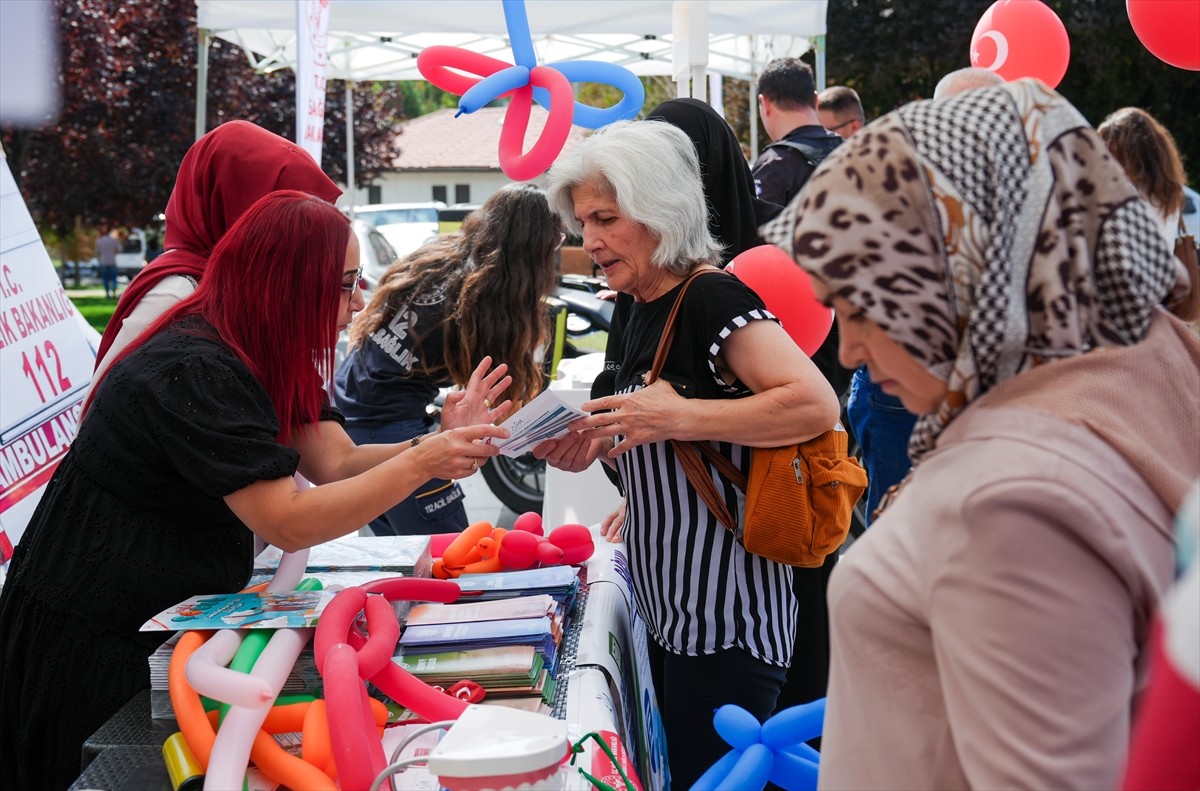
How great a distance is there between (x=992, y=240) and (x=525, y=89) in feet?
8.83

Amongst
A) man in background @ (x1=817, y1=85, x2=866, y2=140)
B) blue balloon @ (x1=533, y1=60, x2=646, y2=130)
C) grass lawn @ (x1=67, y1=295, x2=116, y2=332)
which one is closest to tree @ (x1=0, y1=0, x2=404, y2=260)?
grass lawn @ (x1=67, y1=295, x2=116, y2=332)

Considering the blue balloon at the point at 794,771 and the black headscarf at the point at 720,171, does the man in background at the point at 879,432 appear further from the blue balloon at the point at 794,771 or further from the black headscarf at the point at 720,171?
the blue balloon at the point at 794,771

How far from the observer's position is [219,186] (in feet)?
7.73

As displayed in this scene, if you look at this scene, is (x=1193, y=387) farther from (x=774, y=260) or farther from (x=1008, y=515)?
(x=774, y=260)

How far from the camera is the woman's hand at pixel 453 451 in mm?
1980

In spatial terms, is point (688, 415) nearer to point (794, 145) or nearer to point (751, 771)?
point (751, 771)

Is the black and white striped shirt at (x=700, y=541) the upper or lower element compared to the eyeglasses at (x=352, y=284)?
lower

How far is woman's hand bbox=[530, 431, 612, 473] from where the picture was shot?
7.80ft

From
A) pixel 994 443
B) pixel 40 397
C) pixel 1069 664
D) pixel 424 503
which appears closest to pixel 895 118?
pixel 994 443

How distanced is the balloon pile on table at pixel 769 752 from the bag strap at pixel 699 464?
55cm

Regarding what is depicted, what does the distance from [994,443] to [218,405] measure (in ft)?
4.31

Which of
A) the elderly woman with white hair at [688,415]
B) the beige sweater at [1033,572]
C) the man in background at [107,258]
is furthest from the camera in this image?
the man in background at [107,258]

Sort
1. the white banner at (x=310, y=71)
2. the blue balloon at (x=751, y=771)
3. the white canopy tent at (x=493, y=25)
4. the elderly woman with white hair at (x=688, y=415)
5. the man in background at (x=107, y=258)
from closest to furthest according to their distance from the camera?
the blue balloon at (x=751, y=771)
the elderly woman with white hair at (x=688, y=415)
the white banner at (x=310, y=71)
the white canopy tent at (x=493, y=25)
the man in background at (x=107, y=258)

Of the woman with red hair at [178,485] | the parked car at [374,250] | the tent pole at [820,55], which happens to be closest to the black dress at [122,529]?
the woman with red hair at [178,485]
